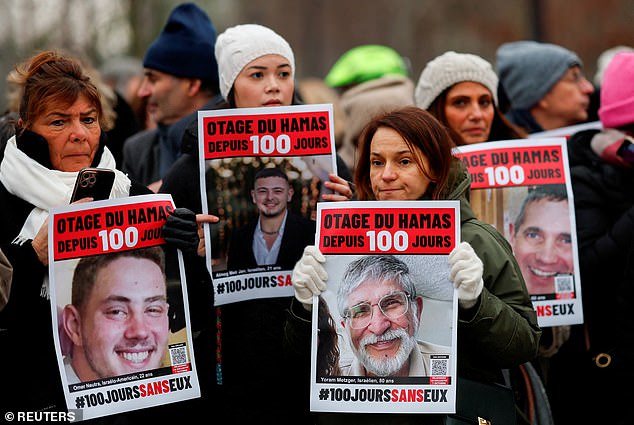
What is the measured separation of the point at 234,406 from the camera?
4871mm

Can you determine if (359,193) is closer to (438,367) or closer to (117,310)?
(438,367)

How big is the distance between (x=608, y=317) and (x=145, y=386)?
2.51m

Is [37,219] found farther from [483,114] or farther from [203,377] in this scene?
[483,114]

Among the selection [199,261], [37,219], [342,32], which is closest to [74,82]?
[37,219]

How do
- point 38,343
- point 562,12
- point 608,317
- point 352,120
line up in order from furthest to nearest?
point 562,12 < point 352,120 < point 608,317 < point 38,343

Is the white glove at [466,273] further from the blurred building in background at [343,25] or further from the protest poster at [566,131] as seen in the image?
the blurred building in background at [343,25]

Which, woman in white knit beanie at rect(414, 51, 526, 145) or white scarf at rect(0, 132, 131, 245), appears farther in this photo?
woman in white knit beanie at rect(414, 51, 526, 145)

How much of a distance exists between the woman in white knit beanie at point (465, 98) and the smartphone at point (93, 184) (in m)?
1.98

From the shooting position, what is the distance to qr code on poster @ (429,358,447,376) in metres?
4.01

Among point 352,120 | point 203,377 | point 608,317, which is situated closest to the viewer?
point 203,377

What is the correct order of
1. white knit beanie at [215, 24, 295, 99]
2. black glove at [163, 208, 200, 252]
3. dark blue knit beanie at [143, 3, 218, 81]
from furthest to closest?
dark blue knit beanie at [143, 3, 218, 81] < white knit beanie at [215, 24, 295, 99] < black glove at [163, 208, 200, 252]

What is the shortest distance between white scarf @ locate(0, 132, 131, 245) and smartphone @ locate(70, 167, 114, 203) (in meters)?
0.03

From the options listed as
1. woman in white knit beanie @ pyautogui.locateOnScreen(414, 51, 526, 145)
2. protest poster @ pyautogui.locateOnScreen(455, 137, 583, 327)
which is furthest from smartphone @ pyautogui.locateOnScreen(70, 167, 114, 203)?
woman in white knit beanie @ pyautogui.locateOnScreen(414, 51, 526, 145)

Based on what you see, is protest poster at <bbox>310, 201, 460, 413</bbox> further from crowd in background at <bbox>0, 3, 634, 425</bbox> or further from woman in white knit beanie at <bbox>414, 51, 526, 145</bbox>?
woman in white knit beanie at <bbox>414, 51, 526, 145</bbox>
